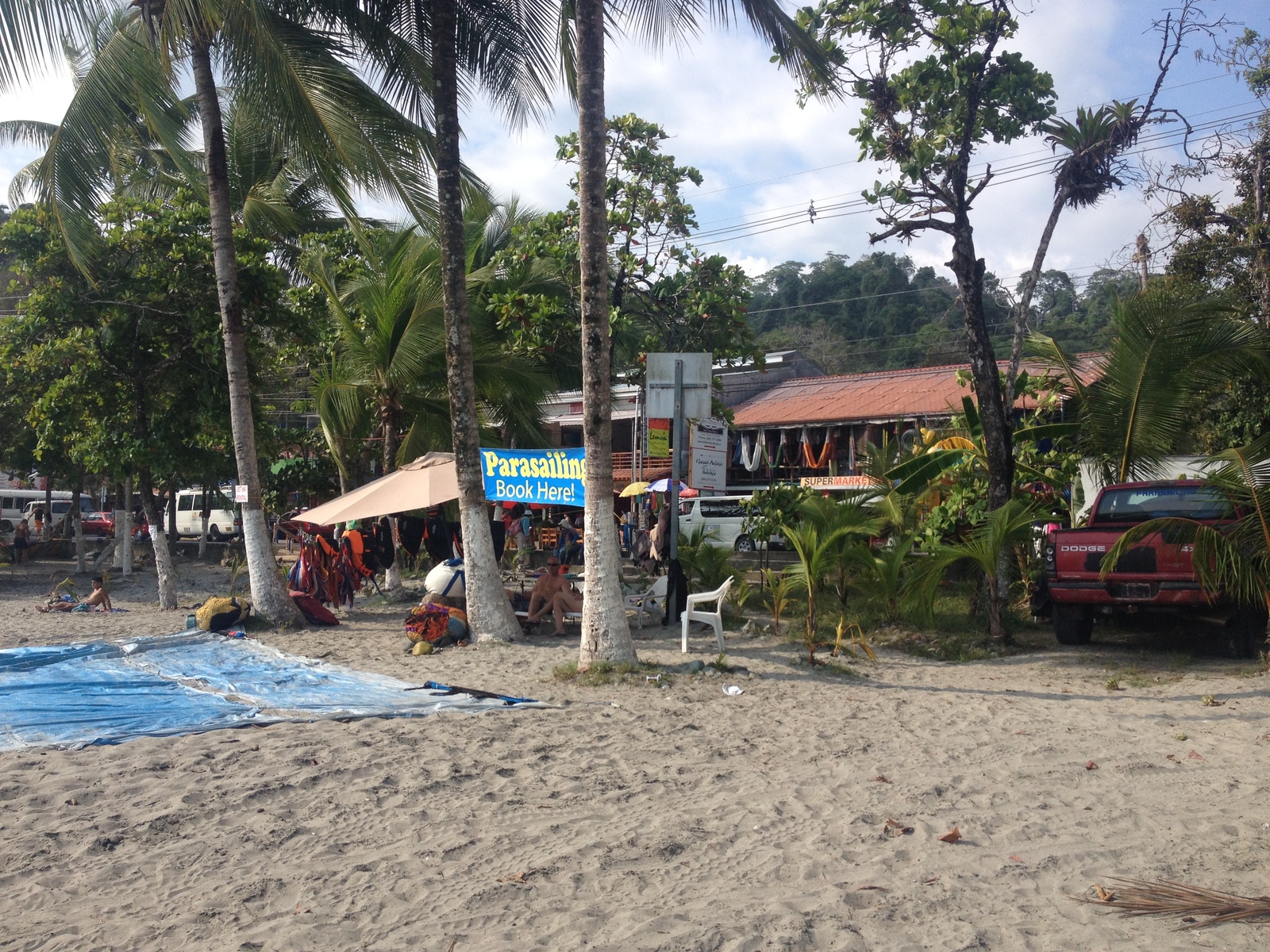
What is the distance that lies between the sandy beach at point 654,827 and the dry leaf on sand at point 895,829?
0.26 ft

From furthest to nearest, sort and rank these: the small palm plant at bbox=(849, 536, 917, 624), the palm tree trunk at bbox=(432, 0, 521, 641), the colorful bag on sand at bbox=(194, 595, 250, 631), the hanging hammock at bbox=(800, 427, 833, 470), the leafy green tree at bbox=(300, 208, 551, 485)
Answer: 1. the hanging hammock at bbox=(800, 427, 833, 470)
2. the leafy green tree at bbox=(300, 208, 551, 485)
3. the colorful bag on sand at bbox=(194, 595, 250, 631)
4. the small palm plant at bbox=(849, 536, 917, 624)
5. the palm tree trunk at bbox=(432, 0, 521, 641)

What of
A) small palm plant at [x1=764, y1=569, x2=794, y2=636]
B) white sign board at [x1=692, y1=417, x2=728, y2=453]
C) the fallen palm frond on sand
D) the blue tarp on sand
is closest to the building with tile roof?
small palm plant at [x1=764, y1=569, x2=794, y2=636]

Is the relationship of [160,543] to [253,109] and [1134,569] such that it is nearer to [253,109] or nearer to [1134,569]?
[253,109]

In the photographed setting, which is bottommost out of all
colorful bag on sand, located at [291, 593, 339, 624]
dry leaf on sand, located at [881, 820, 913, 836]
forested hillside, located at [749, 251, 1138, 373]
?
dry leaf on sand, located at [881, 820, 913, 836]

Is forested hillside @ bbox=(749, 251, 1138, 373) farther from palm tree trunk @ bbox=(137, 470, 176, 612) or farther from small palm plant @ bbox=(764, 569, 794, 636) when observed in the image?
palm tree trunk @ bbox=(137, 470, 176, 612)

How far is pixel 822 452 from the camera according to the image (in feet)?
81.9

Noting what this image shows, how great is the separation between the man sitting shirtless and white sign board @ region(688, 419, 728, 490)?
2.05 meters

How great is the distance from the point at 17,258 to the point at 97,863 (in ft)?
40.9

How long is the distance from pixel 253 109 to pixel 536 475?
5.80 m

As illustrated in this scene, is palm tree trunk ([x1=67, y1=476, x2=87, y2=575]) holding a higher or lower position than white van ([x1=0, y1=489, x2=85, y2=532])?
lower

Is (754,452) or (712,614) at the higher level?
(754,452)

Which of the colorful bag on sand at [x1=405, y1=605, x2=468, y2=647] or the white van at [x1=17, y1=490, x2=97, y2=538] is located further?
the white van at [x1=17, y1=490, x2=97, y2=538]

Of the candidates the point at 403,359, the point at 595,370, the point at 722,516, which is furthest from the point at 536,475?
the point at 722,516

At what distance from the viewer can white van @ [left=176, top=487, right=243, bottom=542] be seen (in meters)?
33.2
